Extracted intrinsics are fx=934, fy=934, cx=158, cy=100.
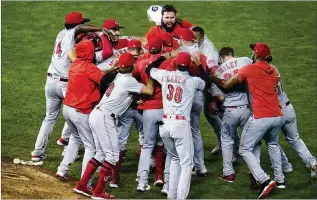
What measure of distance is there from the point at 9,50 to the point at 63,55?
6.98 metres

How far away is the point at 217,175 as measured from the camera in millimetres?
14609

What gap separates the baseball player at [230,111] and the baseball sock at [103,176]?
199cm

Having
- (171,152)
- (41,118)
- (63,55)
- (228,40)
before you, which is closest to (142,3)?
(228,40)

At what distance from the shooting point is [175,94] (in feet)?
42.8

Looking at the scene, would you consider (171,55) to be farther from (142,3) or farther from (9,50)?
(142,3)

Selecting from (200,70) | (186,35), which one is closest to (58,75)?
(186,35)

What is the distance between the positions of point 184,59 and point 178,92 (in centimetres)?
47

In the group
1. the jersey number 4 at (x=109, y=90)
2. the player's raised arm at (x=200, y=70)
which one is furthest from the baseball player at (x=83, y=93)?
the player's raised arm at (x=200, y=70)

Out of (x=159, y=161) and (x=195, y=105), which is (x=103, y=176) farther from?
(x=195, y=105)

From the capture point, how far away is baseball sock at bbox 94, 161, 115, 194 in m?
13.3

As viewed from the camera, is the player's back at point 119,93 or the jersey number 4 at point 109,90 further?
the jersey number 4 at point 109,90

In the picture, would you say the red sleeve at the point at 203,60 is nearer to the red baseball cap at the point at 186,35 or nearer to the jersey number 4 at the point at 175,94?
the red baseball cap at the point at 186,35

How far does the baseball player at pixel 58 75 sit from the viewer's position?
1472 centimetres

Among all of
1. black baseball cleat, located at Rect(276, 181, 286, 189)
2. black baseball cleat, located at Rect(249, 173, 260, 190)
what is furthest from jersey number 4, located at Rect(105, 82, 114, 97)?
black baseball cleat, located at Rect(276, 181, 286, 189)
